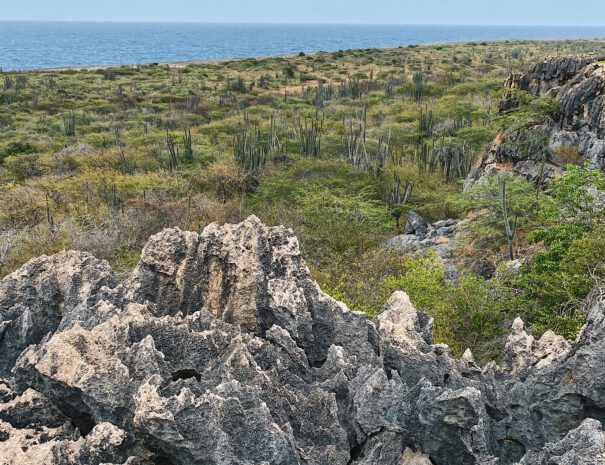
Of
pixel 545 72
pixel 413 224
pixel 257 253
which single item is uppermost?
pixel 545 72

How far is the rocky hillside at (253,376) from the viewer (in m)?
6.32

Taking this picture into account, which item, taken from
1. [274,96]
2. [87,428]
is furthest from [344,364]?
[274,96]

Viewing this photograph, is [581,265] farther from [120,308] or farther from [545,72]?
[545,72]

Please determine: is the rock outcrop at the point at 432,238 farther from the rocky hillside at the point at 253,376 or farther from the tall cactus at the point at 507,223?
the rocky hillside at the point at 253,376

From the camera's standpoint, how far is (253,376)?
7184 mm

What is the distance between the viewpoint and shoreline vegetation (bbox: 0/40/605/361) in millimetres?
14508

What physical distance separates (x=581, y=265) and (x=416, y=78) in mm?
55355

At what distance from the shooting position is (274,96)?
61969mm

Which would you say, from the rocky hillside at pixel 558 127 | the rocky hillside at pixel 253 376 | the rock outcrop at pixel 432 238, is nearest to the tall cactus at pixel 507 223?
the rock outcrop at pixel 432 238

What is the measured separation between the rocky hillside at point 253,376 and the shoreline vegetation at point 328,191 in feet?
16.0

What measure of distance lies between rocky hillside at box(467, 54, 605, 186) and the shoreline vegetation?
728mm

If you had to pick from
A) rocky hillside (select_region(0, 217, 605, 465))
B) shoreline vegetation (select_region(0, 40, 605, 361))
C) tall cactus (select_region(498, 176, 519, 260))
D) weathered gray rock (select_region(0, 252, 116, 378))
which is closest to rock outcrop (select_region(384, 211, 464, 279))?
shoreline vegetation (select_region(0, 40, 605, 361))

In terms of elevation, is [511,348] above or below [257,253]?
below

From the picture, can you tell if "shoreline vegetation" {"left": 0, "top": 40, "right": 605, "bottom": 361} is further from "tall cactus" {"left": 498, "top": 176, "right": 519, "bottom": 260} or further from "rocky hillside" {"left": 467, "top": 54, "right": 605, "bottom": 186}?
"rocky hillside" {"left": 467, "top": 54, "right": 605, "bottom": 186}
